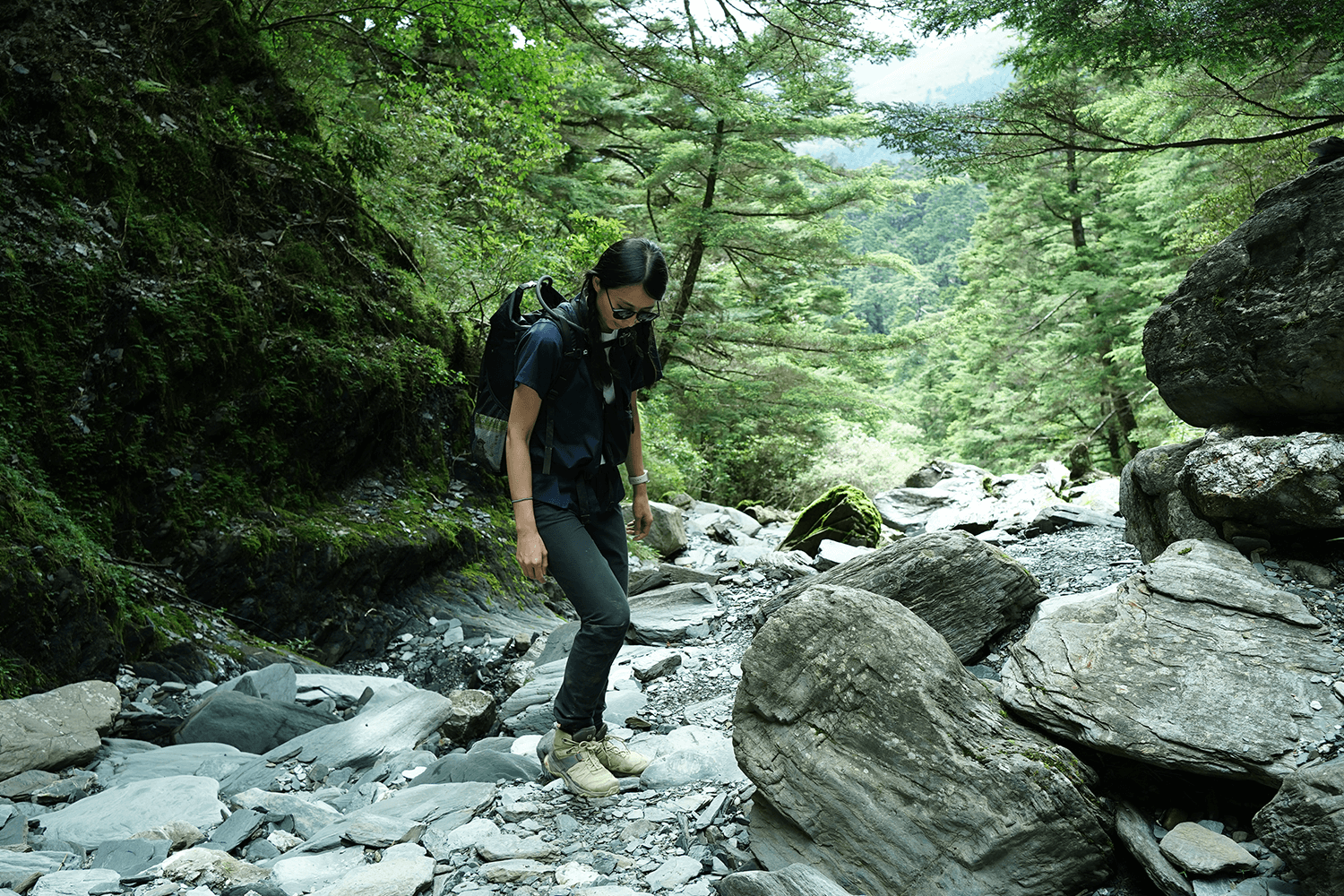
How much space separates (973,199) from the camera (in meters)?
60.7

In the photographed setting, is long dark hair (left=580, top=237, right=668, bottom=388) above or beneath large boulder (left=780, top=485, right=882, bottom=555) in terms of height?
above

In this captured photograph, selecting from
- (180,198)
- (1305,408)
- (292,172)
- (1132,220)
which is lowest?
(1305,408)

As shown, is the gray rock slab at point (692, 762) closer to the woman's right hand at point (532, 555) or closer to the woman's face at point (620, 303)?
the woman's right hand at point (532, 555)

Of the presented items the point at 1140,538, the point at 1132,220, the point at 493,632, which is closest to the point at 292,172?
Answer: the point at 493,632

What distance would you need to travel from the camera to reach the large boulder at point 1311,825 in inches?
80.0

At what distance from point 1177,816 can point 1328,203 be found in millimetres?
2940

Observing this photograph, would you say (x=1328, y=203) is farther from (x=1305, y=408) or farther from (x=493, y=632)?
(x=493, y=632)

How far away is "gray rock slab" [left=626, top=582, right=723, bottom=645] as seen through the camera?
5.89m

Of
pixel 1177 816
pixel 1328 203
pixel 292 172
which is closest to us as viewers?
pixel 1177 816

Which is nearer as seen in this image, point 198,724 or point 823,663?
point 823,663

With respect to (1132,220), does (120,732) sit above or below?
below

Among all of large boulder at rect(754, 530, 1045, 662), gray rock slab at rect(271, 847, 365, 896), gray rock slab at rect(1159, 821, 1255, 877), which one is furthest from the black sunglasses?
gray rock slab at rect(1159, 821, 1255, 877)

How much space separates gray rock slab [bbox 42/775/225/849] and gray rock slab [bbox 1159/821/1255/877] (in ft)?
11.3

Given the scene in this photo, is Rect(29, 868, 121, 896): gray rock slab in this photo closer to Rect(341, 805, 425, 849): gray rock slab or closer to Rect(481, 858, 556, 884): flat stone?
Rect(341, 805, 425, 849): gray rock slab
